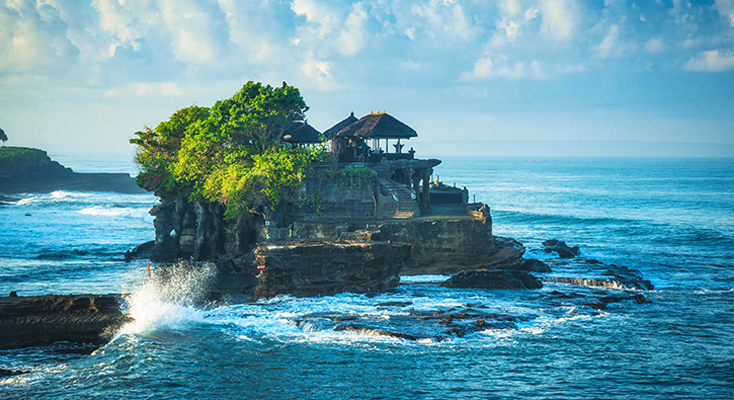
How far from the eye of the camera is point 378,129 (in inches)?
1911

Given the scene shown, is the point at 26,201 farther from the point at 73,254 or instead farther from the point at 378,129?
the point at 378,129

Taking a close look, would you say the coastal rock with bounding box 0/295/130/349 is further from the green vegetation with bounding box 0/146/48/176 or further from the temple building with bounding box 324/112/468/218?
the green vegetation with bounding box 0/146/48/176

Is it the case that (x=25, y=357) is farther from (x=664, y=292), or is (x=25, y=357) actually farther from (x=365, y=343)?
(x=664, y=292)

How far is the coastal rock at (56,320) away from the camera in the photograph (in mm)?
27219

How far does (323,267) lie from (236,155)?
12.1m

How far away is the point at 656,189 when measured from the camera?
12294cm

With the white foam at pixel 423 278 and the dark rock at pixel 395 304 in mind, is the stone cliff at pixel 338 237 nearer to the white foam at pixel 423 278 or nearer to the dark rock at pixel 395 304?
the white foam at pixel 423 278

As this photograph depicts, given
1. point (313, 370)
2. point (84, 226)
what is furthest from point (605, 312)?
point (84, 226)

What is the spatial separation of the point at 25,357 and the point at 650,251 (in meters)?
43.1

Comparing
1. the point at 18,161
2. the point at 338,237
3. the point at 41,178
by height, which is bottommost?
the point at 338,237

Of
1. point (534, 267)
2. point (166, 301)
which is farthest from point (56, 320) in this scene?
point (534, 267)

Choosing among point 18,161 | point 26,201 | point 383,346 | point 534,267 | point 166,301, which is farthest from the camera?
point 18,161

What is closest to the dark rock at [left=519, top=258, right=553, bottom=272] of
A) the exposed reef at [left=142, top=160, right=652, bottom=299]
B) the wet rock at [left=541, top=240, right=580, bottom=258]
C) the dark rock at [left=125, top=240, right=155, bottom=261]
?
the exposed reef at [left=142, top=160, right=652, bottom=299]

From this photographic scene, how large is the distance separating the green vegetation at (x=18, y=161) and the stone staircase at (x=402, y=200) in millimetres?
79155
